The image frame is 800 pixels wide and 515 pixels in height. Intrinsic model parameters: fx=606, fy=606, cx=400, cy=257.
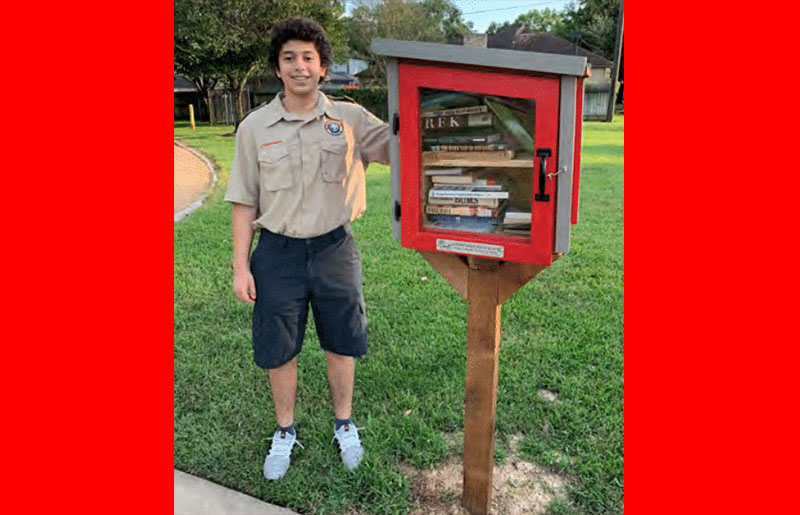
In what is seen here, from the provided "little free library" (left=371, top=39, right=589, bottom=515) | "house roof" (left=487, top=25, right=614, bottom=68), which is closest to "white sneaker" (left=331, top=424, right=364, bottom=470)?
"little free library" (left=371, top=39, right=589, bottom=515)

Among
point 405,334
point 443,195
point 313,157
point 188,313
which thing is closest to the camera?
point 443,195

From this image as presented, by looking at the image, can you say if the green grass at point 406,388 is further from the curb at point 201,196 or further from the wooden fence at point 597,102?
the curb at point 201,196

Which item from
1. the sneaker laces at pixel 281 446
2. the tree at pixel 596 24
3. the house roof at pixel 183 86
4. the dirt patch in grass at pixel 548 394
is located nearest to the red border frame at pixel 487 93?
the tree at pixel 596 24

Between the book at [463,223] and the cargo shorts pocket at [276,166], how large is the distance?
0.57 meters

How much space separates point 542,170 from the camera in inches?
70.8

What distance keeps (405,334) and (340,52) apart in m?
18.7

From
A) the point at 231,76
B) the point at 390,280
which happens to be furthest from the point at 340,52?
the point at 390,280

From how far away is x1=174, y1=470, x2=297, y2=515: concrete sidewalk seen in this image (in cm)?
234

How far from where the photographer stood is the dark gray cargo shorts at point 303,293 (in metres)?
2.33

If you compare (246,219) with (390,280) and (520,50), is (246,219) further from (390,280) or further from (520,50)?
(390,280)

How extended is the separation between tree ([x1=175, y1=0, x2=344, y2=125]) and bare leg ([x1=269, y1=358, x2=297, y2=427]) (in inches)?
678

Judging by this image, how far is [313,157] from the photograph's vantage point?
2.24m

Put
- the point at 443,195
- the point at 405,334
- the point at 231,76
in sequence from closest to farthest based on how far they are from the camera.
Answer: the point at 443,195, the point at 405,334, the point at 231,76

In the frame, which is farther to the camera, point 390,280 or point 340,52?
point 340,52
